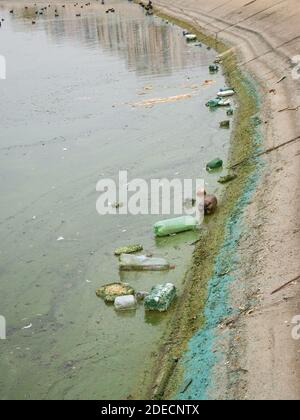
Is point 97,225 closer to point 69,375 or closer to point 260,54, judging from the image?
point 69,375

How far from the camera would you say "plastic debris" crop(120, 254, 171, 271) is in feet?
34.3

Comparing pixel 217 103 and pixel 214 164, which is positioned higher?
pixel 217 103

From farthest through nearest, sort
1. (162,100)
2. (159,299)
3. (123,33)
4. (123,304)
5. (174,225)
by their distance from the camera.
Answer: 1. (123,33)
2. (162,100)
3. (174,225)
4. (123,304)
5. (159,299)

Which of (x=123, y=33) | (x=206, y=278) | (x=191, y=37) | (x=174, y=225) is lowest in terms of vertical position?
(x=206, y=278)

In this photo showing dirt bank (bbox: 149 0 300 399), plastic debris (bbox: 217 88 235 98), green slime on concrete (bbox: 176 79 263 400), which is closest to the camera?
dirt bank (bbox: 149 0 300 399)

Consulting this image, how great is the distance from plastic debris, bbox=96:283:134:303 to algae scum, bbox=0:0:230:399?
5.3 inches

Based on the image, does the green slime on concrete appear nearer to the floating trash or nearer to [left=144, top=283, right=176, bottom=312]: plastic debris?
[left=144, top=283, right=176, bottom=312]: plastic debris

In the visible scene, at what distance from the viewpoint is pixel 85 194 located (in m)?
14.1

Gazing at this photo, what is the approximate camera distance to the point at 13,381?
8039 mm

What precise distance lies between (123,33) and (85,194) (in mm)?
29160

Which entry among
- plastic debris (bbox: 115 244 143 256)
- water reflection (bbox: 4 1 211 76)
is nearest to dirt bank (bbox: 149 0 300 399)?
plastic debris (bbox: 115 244 143 256)

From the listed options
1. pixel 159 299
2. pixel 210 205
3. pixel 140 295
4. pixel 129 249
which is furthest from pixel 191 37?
pixel 159 299

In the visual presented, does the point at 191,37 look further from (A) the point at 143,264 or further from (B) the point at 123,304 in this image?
(B) the point at 123,304
